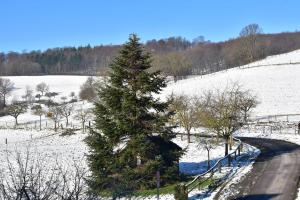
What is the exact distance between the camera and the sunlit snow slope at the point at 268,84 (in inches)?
2985

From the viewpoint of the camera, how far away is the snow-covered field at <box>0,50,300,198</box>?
142 ft

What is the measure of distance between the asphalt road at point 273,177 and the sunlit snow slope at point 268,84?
117 feet

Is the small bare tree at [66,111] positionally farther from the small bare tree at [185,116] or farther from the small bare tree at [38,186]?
the small bare tree at [38,186]

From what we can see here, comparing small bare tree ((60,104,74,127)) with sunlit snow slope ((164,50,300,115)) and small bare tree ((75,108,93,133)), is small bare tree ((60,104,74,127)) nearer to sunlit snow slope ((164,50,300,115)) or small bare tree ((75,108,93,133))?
small bare tree ((75,108,93,133))

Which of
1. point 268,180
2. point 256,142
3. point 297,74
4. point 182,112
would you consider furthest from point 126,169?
point 297,74

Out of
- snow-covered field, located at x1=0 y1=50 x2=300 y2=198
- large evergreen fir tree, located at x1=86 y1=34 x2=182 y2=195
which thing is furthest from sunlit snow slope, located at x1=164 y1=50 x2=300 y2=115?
large evergreen fir tree, located at x1=86 y1=34 x2=182 y2=195

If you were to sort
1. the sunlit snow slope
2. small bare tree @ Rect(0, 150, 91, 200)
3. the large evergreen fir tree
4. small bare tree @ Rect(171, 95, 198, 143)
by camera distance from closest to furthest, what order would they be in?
small bare tree @ Rect(0, 150, 91, 200) → the large evergreen fir tree → small bare tree @ Rect(171, 95, 198, 143) → the sunlit snow slope

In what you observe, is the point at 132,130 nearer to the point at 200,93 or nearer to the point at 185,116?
the point at 185,116

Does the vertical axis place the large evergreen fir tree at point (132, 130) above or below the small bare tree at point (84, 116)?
above

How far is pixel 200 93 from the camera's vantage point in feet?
293

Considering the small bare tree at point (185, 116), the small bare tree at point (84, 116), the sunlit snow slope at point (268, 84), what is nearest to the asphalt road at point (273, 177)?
the small bare tree at point (185, 116)

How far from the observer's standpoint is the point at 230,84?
92125mm

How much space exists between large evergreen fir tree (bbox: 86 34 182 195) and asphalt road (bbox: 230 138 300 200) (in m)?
5.05

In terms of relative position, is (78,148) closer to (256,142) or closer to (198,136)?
(198,136)
